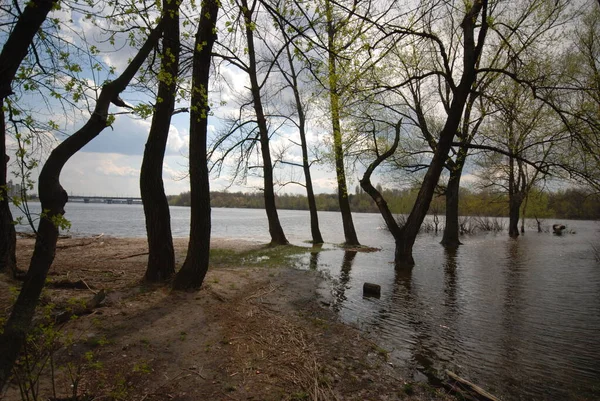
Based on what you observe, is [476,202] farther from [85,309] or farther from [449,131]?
[85,309]

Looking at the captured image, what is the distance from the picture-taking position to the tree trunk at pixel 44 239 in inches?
114

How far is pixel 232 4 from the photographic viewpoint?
15.5 feet

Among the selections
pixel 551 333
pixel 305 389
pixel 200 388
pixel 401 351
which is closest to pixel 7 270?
pixel 200 388

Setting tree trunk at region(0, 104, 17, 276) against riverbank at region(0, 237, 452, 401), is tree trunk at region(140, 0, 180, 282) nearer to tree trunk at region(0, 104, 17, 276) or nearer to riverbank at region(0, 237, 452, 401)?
riverbank at region(0, 237, 452, 401)

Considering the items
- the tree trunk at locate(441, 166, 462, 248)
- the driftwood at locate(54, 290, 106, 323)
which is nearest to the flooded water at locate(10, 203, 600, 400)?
the driftwood at locate(54, 290, 106, 323)

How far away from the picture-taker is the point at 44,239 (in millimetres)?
3031

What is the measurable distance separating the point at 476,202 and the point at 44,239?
39992mm

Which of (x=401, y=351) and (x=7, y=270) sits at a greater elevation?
→ (x=7, y=270)

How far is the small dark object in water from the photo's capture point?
27.8 feet

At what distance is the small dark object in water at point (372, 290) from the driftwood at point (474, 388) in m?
4.11

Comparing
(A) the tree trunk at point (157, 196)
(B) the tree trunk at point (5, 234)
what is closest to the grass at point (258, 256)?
(A) the tree trunk at point (157, 196)

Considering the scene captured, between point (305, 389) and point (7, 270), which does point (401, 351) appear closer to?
point (305, 389)

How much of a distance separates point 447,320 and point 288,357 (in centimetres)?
379

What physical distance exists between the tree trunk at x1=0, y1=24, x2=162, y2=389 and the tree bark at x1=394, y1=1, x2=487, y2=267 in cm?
1041
